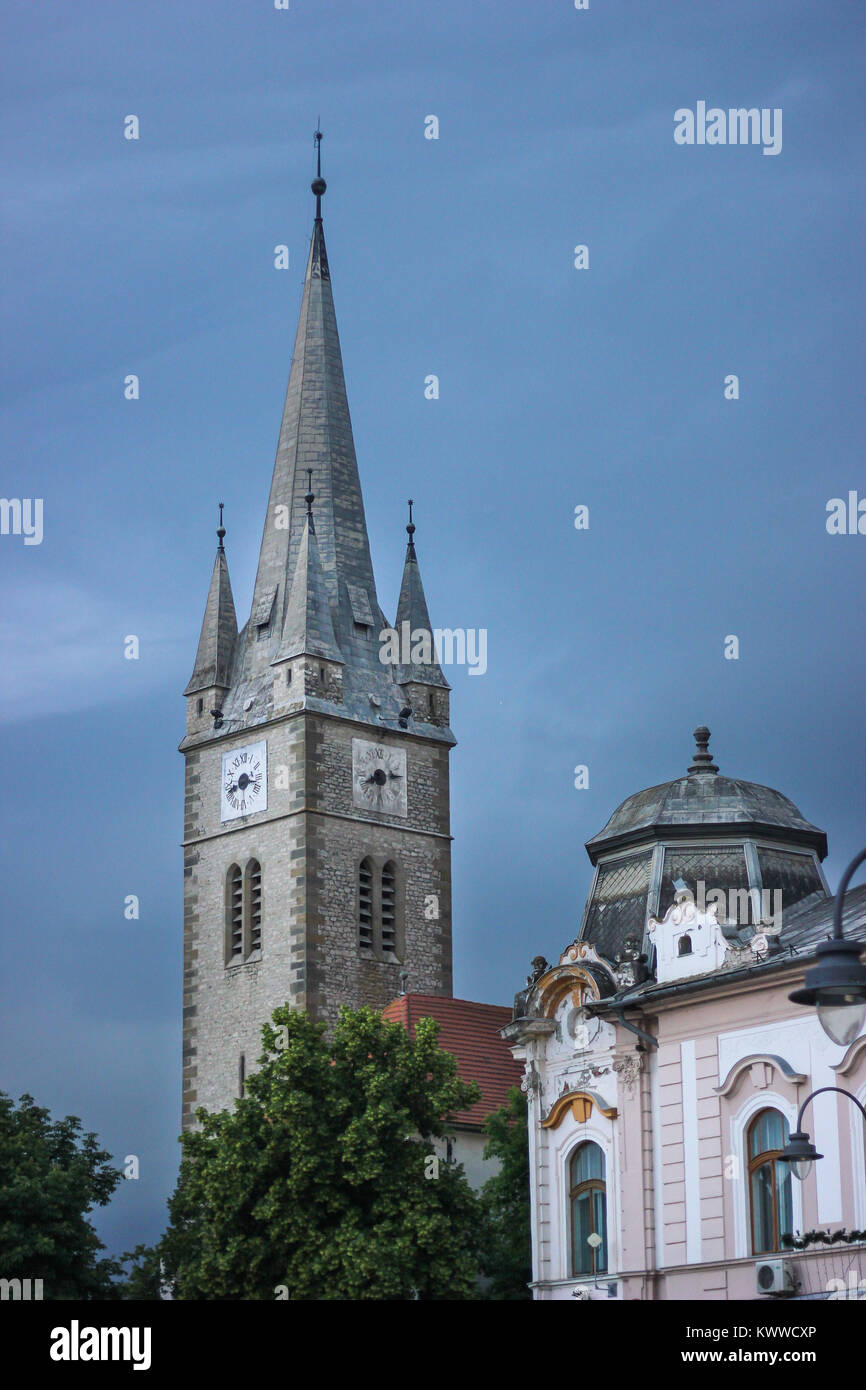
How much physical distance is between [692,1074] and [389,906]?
38523mm

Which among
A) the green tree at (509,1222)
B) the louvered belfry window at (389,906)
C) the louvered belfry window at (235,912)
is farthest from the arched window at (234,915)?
the green tree at (509,1222)

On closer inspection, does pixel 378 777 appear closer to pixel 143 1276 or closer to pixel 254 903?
pixel 254 903

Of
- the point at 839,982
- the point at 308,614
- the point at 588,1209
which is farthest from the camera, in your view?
the point at 308,614

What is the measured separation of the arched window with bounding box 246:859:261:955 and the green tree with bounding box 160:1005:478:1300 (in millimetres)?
29639

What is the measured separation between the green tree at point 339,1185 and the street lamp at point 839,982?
2319 centimetres

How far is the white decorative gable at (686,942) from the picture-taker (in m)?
38.9

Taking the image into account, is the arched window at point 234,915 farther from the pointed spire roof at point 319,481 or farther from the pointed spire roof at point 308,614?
the pointed spire roof at point 319,481

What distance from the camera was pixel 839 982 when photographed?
1930 centimetres

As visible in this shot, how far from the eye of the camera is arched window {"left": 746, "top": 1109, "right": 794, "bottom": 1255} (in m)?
36.6

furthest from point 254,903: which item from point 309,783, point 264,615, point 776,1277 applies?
point 776,1277

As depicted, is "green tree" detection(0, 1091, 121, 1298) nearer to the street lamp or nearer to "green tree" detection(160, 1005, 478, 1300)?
"green tree" detection(160, 1005, 478, 1300)

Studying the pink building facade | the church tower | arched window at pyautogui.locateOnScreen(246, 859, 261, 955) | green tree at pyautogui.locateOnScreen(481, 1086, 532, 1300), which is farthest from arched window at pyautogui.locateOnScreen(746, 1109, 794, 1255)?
arched window at pyautogui.locateOnScreen(246, 859, 261, 955)
